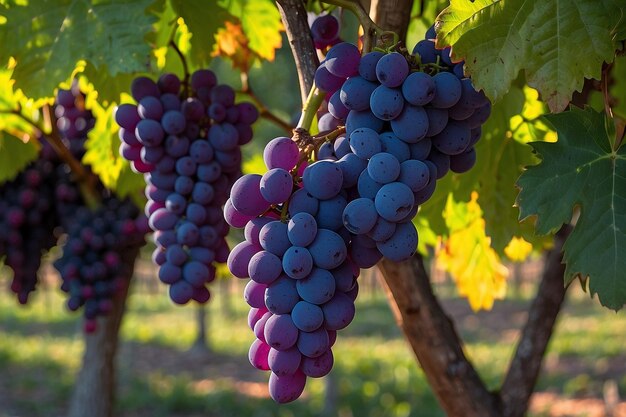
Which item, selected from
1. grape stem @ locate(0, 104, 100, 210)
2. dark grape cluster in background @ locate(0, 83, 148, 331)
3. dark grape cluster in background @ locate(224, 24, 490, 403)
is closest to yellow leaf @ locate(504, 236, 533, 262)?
dark grape cluster in background @ locate(224, 24, 490, 403)

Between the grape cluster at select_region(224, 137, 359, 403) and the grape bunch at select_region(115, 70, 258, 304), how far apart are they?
0.50 metres

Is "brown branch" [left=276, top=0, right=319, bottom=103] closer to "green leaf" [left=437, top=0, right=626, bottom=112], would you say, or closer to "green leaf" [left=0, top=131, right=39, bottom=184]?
"green leaf" [left=437, top=0, right=626, bottom=112]

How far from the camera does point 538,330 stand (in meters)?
2.14

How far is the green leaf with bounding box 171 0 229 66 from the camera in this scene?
5.27 feet

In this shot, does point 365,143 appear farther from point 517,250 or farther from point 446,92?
point 517,250

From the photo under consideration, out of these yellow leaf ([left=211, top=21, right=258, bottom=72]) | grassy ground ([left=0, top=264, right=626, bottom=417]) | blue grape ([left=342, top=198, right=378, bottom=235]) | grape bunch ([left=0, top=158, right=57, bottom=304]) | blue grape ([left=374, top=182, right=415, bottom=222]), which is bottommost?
grassy ground ([left=0, top=264, right=626, bottom=417])

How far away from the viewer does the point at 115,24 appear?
4.62 feet

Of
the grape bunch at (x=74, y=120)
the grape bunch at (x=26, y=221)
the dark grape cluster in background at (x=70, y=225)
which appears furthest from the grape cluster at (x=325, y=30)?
the grape bunch at (x=26, y=221)

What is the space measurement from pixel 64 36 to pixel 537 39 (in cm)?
88

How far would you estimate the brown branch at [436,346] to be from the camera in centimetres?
171

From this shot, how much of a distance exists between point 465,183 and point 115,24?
2.65 feet

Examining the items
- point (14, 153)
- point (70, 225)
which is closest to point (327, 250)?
point (14, 153)

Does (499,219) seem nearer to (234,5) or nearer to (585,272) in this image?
(585,272)

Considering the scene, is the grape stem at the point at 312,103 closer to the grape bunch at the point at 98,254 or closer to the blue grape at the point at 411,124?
the blue grape at the point at 411,124
